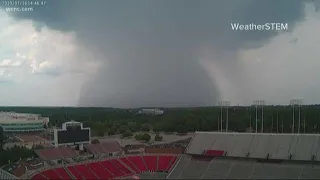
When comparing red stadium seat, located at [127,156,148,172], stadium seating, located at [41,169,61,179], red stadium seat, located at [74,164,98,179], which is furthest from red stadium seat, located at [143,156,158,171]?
stadium seating, located at [41,169,61,179]

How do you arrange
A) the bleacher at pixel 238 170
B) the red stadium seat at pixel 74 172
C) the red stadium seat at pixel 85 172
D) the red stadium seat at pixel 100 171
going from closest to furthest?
the bleacher at pixel 238 170
the red stadium seat at pixel 74 172
the red stadium seat at pixel 85 172
the red stadium seat at pixel 100 171

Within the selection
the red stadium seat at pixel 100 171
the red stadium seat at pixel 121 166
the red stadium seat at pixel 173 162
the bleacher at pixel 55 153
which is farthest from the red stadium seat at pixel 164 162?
the bleacher at pixel 55 153

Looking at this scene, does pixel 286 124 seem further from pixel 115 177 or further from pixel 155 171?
pixel 115 177

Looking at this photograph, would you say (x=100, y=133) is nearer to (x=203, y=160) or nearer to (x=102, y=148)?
(x=102, y=148)

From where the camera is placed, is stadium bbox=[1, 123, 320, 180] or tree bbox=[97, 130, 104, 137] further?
tree bbox=[97, 130, 104, 137]

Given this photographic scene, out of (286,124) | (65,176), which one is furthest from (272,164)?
(286,124)

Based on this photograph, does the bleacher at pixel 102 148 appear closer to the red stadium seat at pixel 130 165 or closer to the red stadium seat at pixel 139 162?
the red stadium seat at pixel 130 165

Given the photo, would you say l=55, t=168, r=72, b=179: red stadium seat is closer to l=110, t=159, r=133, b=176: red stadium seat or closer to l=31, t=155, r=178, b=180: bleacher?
l=31, t=155, r=178, b=180: bleacher
